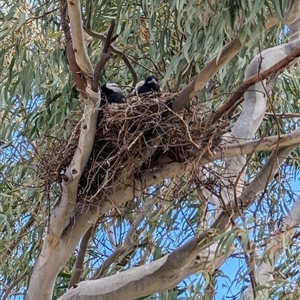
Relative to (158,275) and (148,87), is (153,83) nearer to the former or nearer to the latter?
(148,87)

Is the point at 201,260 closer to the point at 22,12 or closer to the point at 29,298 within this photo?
the point at 29,298

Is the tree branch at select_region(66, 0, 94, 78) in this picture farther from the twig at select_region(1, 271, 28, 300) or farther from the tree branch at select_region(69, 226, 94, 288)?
the twig at select_region(1, 271, 28, 300)

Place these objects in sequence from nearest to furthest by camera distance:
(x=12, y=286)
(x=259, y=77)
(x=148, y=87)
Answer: (x=259, y=77), (x=148, y=87), (x=12, y=286)

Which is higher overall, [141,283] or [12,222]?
[12,222]

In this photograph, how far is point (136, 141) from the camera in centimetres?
234

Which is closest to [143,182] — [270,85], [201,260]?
[201,260]

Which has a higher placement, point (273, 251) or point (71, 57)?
point (71, 57)

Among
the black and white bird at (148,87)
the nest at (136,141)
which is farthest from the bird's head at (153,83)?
the nest at (136,141)

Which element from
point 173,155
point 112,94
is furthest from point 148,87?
point 173,155

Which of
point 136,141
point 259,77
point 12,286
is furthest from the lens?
point 12,286

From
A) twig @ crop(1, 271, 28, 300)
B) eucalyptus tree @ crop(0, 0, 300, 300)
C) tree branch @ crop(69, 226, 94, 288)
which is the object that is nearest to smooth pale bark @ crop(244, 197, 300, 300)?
eucalyptus tree @ crop(0, 0, 300, 300)

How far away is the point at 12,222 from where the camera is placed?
3488 millimetres

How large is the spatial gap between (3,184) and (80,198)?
3.38 feet

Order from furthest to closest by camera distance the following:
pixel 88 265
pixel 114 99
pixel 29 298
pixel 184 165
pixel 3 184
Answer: pixel 88 265 < pixel 3 184 < pixel 114 99 < pixel 29 298 < pixel 184 165
